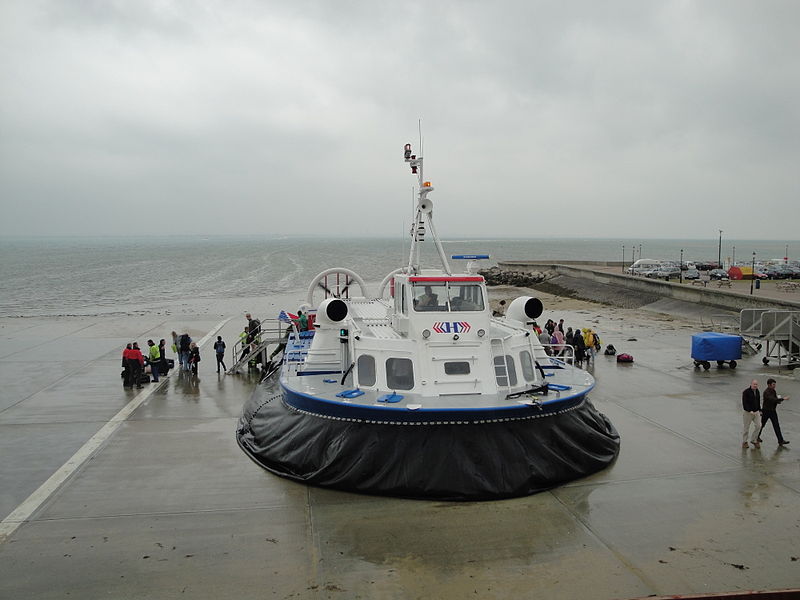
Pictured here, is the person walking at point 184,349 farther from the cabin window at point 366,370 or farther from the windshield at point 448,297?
the windshield at point 448,297

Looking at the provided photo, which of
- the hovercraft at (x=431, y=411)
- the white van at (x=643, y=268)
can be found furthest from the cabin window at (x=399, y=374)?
the white van at (x=643, y=268)

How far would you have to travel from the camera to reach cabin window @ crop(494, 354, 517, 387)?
6.41m

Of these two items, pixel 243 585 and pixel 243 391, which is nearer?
pixel 243 585

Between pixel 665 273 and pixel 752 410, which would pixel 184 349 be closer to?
pixel 752 410

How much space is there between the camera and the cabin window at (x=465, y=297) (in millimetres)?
6703

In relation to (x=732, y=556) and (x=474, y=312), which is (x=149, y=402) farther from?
(x=732, y=556)

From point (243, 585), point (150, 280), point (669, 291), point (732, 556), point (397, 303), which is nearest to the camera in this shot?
point (243, 585)

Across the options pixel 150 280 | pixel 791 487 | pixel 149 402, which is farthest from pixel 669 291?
pixel 150 280

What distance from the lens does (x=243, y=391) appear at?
10023mm

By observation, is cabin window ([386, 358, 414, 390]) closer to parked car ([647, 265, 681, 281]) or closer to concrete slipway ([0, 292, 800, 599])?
concrete slipway ([0, 292, 800, 599])

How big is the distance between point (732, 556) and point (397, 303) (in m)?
4.16

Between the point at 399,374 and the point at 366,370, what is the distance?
385mm

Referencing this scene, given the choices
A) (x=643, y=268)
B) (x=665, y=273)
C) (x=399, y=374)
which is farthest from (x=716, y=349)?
(x=643, y=268)

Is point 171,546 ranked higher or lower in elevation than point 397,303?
lower
